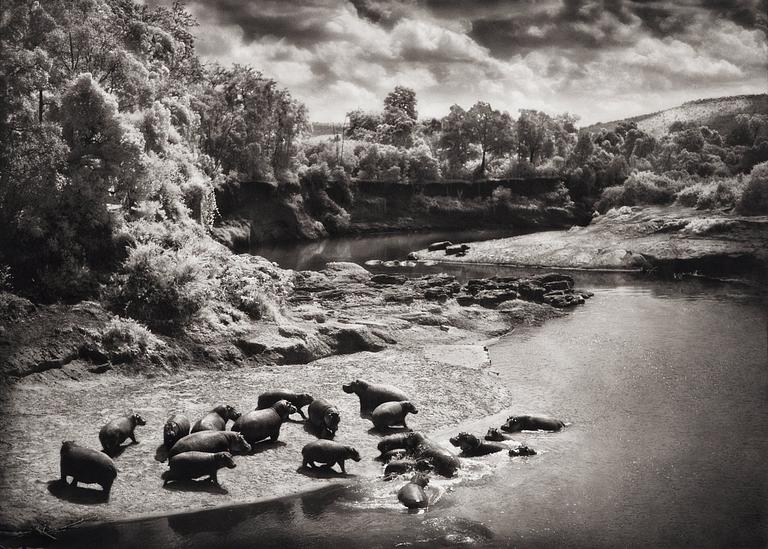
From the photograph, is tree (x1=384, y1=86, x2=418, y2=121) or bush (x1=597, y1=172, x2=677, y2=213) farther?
tree (x1=384, y1=86, x2=418, y2=121)

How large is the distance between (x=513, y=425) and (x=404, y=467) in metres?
4.26

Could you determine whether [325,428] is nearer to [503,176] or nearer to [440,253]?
[440,253]

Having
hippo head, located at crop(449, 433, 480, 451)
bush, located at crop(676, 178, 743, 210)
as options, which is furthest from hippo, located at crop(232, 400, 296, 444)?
bush, located at crop(676, 178, 743, 210)

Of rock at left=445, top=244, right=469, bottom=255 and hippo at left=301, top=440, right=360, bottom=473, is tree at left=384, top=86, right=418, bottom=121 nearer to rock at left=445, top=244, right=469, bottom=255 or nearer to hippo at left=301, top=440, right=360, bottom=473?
rock at left=445, top=244, right=469, bottom=255

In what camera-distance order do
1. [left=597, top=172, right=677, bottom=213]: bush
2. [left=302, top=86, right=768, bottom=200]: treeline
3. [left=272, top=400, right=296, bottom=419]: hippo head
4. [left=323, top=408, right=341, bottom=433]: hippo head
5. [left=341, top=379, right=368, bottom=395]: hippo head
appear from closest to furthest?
1. [left=323, top=408, right=341, bottom=433]: hippo head
2. [left=272, top=400, right=296, bottom=419]: hippo head
3. [left=341, top=379, right=368, bottom=395]: hippo head
4. [left=597, top=172, right=677, bottom=213]: bush
5. [left=302, top=86, right=768, bottom=200]: treeline

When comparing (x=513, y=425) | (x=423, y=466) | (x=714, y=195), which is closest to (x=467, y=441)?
(x=423, y=466)

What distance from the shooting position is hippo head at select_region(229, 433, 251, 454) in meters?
13.9

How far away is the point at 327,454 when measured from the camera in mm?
13820

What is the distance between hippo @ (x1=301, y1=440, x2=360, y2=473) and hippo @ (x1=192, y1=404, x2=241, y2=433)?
2030 mm

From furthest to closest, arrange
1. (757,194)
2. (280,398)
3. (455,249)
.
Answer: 1. (455,249)
2. (757,194)
3. (280,398)

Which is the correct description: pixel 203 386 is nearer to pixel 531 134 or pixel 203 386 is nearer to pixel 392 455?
pixel 392 455

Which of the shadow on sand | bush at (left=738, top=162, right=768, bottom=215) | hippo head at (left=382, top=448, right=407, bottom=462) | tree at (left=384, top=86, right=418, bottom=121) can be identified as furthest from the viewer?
tree at (left=384, top=86, right=418, bottom=121)

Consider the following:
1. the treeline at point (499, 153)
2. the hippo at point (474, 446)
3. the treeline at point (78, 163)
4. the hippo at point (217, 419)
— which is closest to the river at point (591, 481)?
the hippo at point (474, 446)

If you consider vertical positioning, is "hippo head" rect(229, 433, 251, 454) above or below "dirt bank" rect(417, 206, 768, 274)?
below
